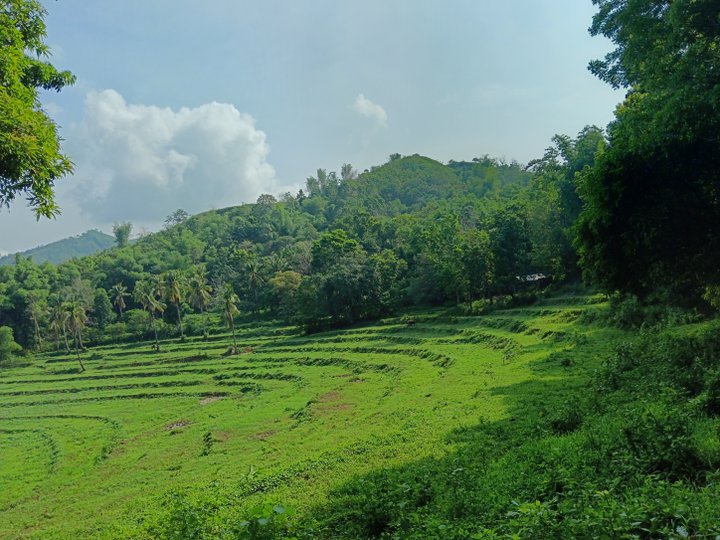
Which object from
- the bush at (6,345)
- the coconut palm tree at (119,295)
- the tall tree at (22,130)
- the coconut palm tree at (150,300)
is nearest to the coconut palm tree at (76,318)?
the bush at (6,345)

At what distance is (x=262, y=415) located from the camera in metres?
28.9

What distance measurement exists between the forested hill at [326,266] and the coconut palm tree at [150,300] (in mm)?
557

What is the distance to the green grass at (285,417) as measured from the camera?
13336mm

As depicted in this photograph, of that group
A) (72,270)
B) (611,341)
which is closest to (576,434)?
(611,341)

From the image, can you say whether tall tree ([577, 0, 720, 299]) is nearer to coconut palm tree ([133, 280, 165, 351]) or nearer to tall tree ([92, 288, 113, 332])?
coconut palm tree ([133, 280, 165, 351])

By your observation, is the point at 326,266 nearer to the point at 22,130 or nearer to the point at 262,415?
the point at 262,415

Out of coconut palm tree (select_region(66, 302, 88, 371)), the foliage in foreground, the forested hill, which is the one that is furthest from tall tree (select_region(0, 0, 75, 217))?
coconut palm tree (select_region(66, 302, 88, 371))

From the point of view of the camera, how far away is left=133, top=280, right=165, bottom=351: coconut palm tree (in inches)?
2928

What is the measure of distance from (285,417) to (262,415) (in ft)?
8.46

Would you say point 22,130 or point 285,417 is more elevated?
point 22,130

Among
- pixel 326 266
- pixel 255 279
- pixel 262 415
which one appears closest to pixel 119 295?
pixel 255 279

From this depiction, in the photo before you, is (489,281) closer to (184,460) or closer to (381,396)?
(381,396)

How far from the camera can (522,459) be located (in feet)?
30.7

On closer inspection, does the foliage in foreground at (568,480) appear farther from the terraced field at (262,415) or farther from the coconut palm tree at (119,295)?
the coconut palm tree at (119,295)
